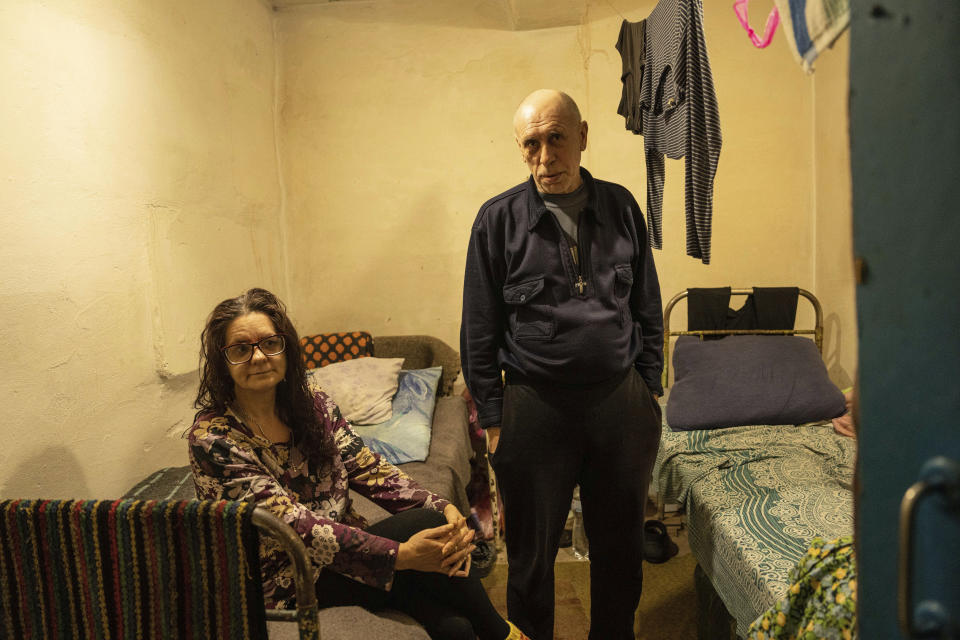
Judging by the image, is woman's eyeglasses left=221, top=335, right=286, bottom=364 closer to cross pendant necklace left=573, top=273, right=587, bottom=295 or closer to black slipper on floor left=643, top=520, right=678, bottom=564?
cross pendant necklace left=573, top=273, right=587, bottom=295

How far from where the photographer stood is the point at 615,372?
164 centimetres

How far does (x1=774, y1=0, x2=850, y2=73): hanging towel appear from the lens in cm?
68

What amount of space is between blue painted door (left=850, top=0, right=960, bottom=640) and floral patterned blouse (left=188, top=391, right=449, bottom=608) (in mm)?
1011

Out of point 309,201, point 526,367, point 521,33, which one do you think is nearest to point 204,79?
point 309,201

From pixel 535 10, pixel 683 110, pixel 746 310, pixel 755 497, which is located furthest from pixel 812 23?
pixel 535 10

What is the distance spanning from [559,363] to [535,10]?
7.84 ft

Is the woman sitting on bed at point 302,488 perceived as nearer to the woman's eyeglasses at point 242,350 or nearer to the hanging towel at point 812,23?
the woman's eyeglasses at point 242,350

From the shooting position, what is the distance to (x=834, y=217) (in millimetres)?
3195

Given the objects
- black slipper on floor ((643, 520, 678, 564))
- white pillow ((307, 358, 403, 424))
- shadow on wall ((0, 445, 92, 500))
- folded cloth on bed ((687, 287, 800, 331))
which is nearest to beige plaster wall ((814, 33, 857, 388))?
folded cloth on bed ((687, 287, 800, 331))

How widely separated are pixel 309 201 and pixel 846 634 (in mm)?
3287

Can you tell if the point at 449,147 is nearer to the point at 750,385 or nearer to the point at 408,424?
the point at 408,424

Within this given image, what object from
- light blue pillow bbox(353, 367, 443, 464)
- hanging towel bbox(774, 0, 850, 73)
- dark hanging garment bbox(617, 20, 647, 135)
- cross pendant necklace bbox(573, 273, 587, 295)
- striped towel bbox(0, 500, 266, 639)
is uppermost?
dark hanging garment bbox(617, 20, 647, 135)

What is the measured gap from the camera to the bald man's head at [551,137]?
1625mm

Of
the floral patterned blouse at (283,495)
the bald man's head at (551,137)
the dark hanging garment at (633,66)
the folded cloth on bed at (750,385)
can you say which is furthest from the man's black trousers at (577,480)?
the dark hanging garment at (633,66)
